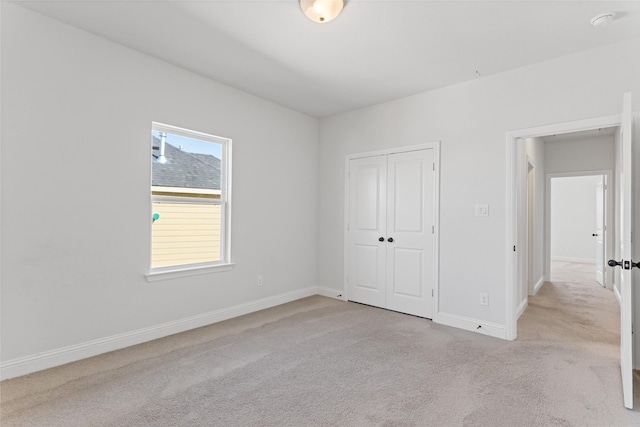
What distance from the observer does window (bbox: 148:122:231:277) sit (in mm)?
3213

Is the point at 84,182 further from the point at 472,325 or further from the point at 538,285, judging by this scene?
the point at 538,285

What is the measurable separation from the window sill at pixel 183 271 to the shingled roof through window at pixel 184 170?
2.89 feet

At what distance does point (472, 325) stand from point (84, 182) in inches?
Answer: 157

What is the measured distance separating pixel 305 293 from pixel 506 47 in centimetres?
379

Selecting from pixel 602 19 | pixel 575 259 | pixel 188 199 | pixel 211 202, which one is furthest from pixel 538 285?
pixel 188 199

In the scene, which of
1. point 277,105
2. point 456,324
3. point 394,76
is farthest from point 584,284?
point 277,105

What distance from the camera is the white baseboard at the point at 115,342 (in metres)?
2.36

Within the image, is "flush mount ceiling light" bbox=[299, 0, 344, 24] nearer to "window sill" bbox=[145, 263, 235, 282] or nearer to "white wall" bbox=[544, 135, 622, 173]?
"window sill" bbox=[145, 263, 235, 282]

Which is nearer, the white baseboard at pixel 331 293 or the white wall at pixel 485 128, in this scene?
the white wall at pixel 485 128

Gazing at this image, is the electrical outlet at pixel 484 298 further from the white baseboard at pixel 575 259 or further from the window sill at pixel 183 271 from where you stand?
the white baseboard at pixel 575 259

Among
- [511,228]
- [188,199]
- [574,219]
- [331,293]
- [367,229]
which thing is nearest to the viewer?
[511,228]

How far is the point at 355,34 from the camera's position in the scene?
2.63 metres

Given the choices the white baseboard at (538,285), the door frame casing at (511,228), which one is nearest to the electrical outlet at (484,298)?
the door frame casing at (511,228)

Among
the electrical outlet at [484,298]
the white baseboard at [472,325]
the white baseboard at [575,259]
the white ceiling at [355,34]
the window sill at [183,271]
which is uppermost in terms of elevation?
the white ceiling at [355,34]
